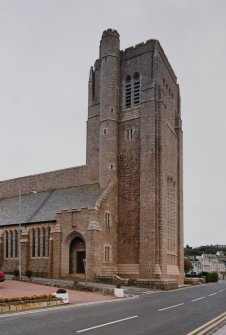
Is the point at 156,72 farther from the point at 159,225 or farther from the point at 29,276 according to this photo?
the point at 29,276

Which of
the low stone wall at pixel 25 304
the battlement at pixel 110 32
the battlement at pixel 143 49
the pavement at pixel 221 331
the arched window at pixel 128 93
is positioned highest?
the battlement at pixel 110 32

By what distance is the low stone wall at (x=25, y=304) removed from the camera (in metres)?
21.8

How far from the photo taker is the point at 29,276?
45219 mm

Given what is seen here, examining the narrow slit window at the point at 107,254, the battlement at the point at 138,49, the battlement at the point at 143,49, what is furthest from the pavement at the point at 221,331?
the battlement at the point at 138,49

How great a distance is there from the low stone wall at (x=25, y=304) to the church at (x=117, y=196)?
20513mm

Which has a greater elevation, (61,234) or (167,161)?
(167,161)

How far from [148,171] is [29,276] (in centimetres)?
1742

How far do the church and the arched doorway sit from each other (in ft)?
0.35

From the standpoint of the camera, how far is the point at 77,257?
49781 mm

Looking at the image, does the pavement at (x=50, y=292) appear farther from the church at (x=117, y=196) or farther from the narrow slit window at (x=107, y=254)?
the narrow slit window at (x=107, y=254)

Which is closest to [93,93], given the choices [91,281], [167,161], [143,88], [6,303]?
[143,88]

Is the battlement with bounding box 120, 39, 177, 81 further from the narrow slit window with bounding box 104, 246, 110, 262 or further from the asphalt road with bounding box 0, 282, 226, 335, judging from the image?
the asphalt road with bounding box 0, 282, 226, 335

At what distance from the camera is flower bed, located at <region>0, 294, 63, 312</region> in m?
21.9

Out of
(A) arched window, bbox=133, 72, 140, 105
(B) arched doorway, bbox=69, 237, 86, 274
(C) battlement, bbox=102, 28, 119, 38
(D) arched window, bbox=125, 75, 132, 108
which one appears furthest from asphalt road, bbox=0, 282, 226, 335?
(C) battlement, bbox=102, 28, 119, 38
